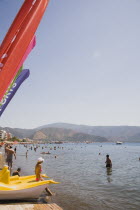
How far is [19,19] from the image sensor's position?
348cm

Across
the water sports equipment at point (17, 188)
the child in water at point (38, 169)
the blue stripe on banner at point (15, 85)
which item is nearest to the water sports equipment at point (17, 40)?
the blue stripe on banner at point (15, 85)

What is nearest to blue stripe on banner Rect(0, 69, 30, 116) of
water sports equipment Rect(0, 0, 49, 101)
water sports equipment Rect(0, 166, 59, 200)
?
water sports equipment Rect(0, 166, 59, 200)

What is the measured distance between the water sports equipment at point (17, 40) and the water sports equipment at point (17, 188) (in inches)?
301

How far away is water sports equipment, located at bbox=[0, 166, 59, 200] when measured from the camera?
936 cm

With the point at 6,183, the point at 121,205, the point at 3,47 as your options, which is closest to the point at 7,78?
the point at 3,47

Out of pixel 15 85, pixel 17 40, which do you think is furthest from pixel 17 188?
pixel 17 40

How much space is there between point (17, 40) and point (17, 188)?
8442mm

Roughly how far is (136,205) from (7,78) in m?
11.7

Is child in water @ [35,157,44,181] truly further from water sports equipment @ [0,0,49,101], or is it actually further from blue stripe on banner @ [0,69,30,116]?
water sports equipment @ [0,0,49,101]

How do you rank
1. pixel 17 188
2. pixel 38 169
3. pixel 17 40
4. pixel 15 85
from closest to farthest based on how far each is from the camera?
1. pixel 17 40
2. pixel 17 188
3. pixel 15 85
4. pixel 38 169

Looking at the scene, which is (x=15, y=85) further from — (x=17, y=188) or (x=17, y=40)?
(x=17, y=40)

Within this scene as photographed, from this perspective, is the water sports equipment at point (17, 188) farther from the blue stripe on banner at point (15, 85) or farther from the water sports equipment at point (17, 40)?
the water sports equipment at point (17, 40)

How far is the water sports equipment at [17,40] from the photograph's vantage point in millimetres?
3195

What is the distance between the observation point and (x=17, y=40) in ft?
10.9
